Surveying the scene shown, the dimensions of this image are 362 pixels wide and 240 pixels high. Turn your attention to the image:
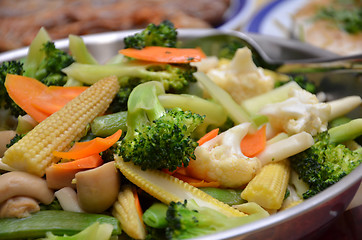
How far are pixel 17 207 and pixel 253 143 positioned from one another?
33.8 inches

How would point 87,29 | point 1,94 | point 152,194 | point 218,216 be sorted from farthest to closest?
Answer: point 87,29 → point 1,94 → point 152,194 → point 218,216

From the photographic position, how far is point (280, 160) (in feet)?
4.63

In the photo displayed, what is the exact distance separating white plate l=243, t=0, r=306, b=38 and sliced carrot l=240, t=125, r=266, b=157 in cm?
171

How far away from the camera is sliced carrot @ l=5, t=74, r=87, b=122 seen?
1.43 meters

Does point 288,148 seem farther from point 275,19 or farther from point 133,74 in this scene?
point 275,19

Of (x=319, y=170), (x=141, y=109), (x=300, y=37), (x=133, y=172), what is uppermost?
(x=141, y=109)

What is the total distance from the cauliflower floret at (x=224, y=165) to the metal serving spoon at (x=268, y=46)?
2.86 feet

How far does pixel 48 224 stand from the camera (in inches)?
44.8

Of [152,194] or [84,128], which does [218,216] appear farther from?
[84,128]

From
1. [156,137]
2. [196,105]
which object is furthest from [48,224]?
[196,105]

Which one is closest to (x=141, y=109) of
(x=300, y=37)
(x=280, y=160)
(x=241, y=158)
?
(x=241, y=158)

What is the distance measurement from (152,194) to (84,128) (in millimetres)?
373

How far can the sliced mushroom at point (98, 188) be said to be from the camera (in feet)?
3.74

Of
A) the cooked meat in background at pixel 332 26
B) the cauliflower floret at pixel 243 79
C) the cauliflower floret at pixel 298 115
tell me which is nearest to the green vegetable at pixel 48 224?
the cauliflower floret at pixel 298 115
